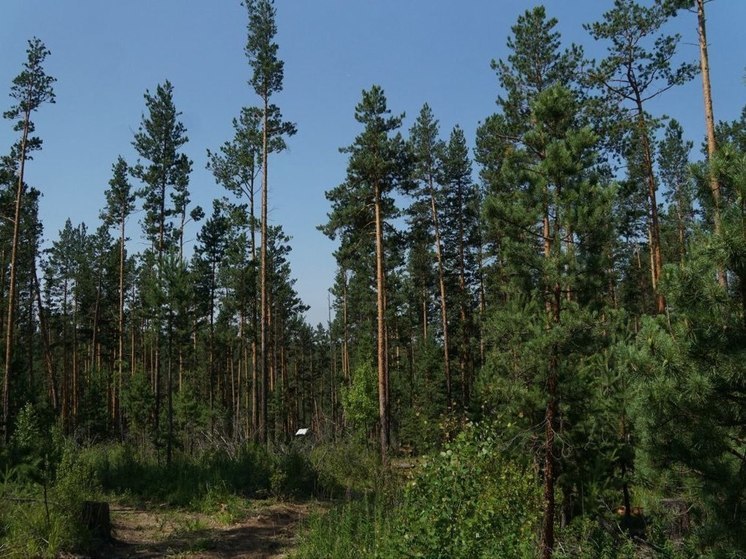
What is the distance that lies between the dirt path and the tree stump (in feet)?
0.79

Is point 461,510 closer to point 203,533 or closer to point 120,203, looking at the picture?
point 203,533

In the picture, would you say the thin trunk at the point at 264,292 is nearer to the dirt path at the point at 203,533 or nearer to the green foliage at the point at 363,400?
the dirt path at the point at 203,533

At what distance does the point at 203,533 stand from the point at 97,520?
1935mm

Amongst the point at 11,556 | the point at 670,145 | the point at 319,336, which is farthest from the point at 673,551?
the point at 319,336

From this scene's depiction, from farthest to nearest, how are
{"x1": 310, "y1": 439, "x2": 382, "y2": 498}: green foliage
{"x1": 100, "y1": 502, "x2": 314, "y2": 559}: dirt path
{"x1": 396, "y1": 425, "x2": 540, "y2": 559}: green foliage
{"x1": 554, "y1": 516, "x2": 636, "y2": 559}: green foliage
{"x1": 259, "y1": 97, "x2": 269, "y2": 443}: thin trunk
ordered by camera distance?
{"x1": 259, "y1": 97, "x2": 269, "y2": 443}: thin trunk < {"x1": 310, "y1": 439, "x2": 382, "y2": 498}: green foliage < {"x1": 100, "y1": 502, "x2": 314, "y2": 559}: dirt path < {"x1": 554, "y1": 516, "x2": 636, "y2": 559}: green foliage < {"x1": 396, "y1": 425, "x2": 540, "y2": 559}: green foliage

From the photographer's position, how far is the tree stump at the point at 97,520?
8562mm

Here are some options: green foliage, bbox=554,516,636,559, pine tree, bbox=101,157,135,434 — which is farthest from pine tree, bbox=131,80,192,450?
green foliage, bbox=554,516,636,559

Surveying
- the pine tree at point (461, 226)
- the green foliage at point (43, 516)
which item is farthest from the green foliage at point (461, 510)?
the pine tree at point (461, 226)

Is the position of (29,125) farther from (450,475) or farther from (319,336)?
(319,336)

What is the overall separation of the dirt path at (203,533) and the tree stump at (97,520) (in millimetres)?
241

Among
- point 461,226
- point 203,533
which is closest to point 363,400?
point 461,226

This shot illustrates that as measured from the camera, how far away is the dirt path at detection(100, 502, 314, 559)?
8789mm

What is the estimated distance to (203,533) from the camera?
32.7 ft

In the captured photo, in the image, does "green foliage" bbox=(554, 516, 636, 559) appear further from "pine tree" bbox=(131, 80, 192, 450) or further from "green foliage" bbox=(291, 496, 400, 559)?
"pine tree" bbox=(131, 80, 192, 450)
